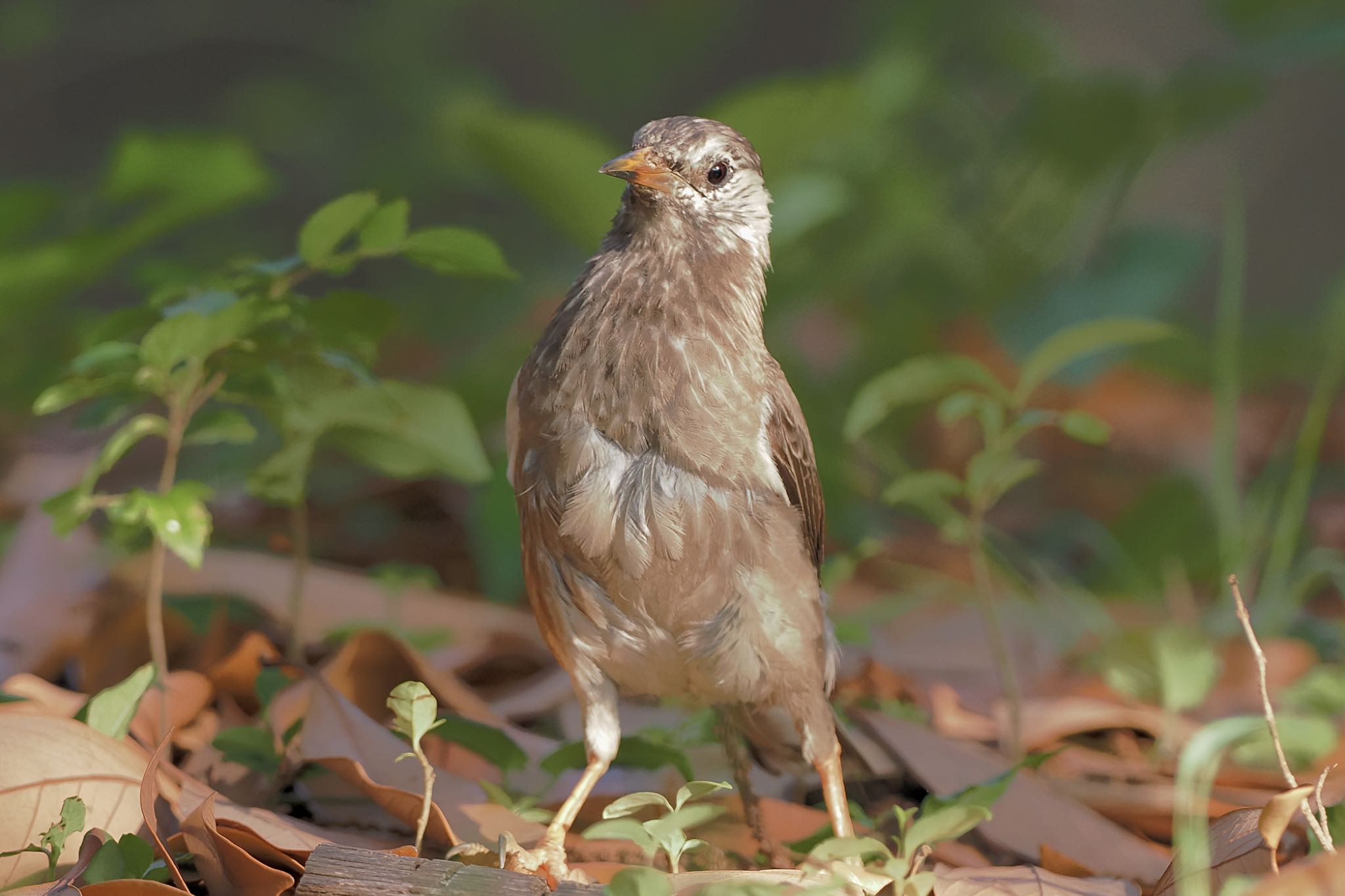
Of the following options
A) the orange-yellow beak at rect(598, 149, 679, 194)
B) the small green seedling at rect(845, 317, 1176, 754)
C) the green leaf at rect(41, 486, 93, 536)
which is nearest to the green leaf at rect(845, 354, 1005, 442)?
the small green seedling at rect(845, 317, 1176, 754)

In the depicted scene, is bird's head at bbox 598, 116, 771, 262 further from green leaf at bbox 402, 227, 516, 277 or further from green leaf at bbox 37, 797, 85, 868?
green leaf at bbox 37, 797, 85, 868

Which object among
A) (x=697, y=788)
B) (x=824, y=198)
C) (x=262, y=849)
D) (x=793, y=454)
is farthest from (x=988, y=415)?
(x=262, y=849)

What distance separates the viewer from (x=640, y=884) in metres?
1.91

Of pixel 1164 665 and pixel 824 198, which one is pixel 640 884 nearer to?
pixel 1164 665

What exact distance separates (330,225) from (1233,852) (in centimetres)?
210

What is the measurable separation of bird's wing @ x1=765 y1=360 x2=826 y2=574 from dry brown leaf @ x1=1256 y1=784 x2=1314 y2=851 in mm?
1145

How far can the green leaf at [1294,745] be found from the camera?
3.21 meters

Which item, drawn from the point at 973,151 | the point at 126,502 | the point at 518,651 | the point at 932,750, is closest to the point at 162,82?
the point at 973,151

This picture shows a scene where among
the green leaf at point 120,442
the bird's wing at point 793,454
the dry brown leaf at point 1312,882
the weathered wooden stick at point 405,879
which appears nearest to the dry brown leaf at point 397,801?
the weathered wooden stick at point 405,879

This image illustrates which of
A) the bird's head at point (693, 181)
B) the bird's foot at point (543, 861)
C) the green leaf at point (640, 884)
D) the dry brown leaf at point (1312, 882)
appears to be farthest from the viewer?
the bird's head at point (693, 181)

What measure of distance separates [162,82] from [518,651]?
697 cm

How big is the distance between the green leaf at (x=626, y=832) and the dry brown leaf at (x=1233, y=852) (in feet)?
2.98

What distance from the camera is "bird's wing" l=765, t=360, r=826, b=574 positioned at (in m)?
2.84

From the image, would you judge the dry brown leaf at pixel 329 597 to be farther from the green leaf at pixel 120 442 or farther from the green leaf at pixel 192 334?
the green leaf at pixel 192 334
